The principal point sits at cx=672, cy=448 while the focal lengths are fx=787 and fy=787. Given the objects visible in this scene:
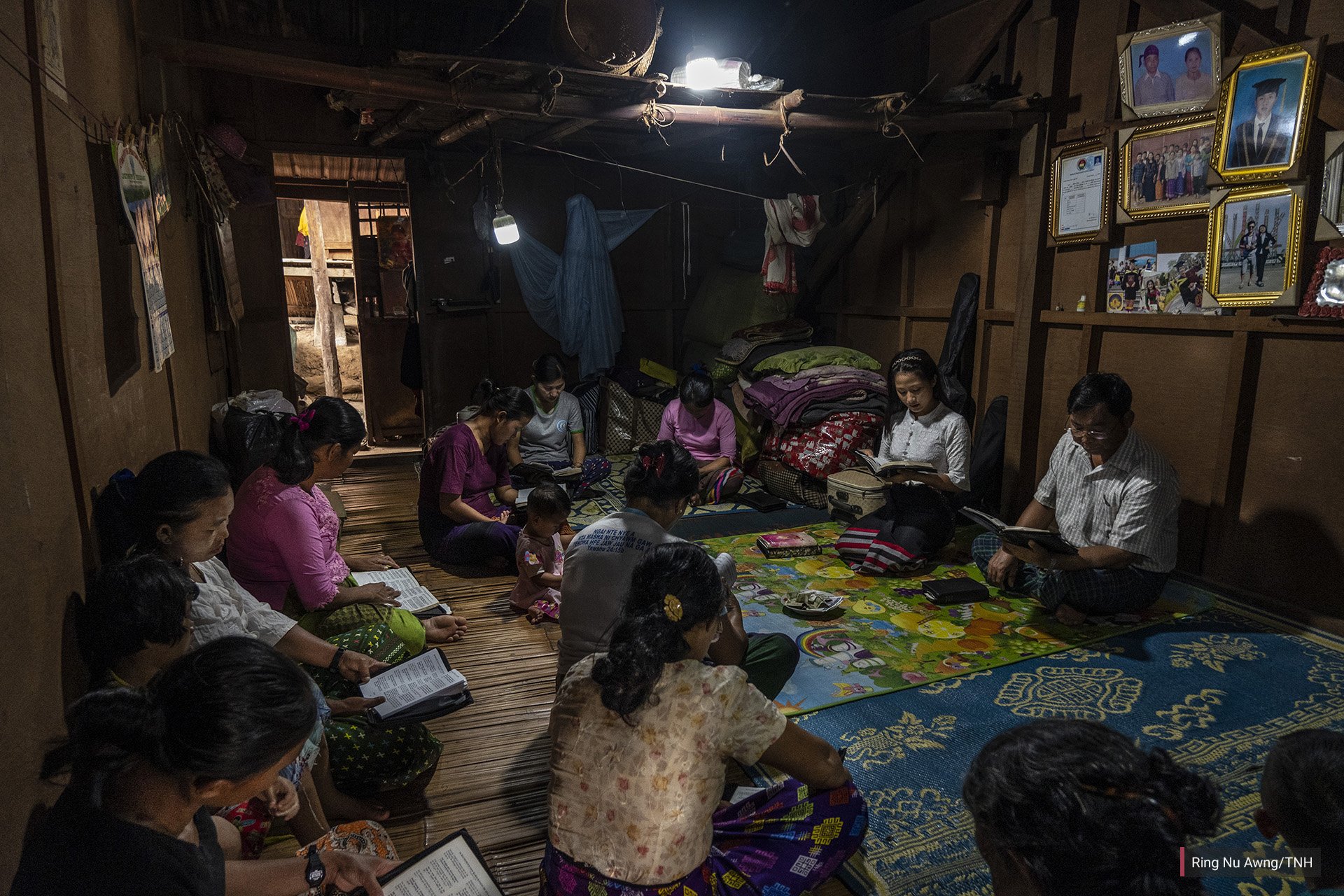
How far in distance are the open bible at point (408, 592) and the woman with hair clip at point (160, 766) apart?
2442 mm

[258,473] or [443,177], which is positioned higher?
[443,177]

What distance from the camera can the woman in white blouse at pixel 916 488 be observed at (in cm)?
481

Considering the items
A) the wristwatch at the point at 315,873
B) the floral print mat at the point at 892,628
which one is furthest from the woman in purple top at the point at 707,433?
the wristwatch at the point at 315,873

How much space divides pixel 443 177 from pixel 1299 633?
295 inches

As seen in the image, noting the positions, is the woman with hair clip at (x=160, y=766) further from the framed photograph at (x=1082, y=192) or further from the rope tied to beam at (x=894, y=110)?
the framed photograph at (x=1082, y=192)

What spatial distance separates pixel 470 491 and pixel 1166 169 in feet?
15.1

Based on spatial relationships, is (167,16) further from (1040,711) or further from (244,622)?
(1040,711)

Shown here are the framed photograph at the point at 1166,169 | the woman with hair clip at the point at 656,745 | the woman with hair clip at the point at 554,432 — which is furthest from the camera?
the woman with hair clip at the point at 554,432

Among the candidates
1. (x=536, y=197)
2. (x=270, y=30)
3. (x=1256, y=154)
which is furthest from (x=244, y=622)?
(x=536, y=197)

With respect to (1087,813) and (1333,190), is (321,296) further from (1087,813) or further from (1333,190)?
(1087,813)

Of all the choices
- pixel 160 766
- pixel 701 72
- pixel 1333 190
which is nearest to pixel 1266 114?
pixel 1333 190

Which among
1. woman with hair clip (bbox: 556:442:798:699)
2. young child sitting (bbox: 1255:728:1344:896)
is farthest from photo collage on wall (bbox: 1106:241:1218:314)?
young child sitting (bbox: 1255:728:1344:896)

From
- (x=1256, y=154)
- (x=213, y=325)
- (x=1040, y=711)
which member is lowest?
(x=1040, y=711)

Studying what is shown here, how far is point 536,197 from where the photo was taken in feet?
27.4
